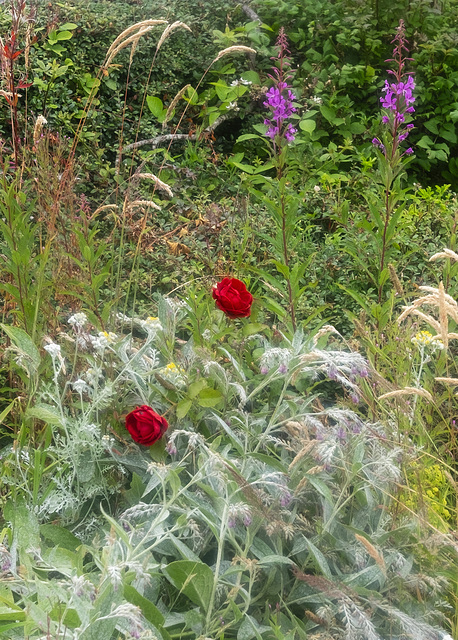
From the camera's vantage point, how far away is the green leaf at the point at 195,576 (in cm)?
156

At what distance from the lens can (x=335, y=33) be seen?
5543 millimetres

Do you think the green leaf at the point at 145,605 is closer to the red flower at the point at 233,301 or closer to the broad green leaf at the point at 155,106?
the red flower at the point at 233,301

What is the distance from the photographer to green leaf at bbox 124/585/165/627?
1.44 meters

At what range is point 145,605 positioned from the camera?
147 centimetres

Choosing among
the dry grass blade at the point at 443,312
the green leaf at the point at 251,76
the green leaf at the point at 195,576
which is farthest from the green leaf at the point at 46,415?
the green leaf at the point at 251,76

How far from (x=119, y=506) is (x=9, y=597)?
26.7 inches

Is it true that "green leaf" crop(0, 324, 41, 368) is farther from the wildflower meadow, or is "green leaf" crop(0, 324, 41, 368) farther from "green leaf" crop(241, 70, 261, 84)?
"green leaf" crop(241, 70, 261, 84)

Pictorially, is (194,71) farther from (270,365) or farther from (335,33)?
(270,365)

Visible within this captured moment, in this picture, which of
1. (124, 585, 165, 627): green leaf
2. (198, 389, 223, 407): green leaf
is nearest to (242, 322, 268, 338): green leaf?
(198, 389, 223, 407): green leaf

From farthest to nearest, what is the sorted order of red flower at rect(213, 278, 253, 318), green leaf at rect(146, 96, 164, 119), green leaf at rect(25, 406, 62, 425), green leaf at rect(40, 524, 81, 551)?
1. green leaf at rect(146, 96, 164, 119)
2. red flower at rect(213, 278, 253, 318)
3. green leaf at rect(25, 406, 62, 425)
4. green leaf at rect(40, 524, 81, 551)

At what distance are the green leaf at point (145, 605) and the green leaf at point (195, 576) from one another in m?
0.09

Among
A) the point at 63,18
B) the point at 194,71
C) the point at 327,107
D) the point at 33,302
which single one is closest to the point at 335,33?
the point at 327,107

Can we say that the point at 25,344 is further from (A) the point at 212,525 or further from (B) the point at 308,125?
(B) the point at 308,125

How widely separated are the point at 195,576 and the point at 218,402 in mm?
620
